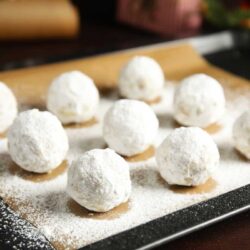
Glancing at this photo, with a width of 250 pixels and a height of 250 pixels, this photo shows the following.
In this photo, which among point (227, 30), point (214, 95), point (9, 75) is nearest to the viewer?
point (214, 95)

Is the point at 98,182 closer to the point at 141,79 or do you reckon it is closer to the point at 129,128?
the point at 129,128

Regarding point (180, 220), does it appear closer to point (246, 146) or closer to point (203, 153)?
point (203, 153)

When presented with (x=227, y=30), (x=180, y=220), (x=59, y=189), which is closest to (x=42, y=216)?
(x=59, y=189)

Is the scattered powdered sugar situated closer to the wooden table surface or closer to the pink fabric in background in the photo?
the wooden table surface

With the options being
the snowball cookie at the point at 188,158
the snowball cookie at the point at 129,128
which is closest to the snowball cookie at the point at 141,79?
the snowball cookie at the point at 129,128

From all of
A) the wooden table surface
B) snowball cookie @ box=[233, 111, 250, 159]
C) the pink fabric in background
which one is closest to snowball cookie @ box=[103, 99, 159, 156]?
snowball cookie @ box=[233, 111, 250, 159]

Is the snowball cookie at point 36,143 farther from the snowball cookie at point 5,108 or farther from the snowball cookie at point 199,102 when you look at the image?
the snowball cookie at point 199,102
